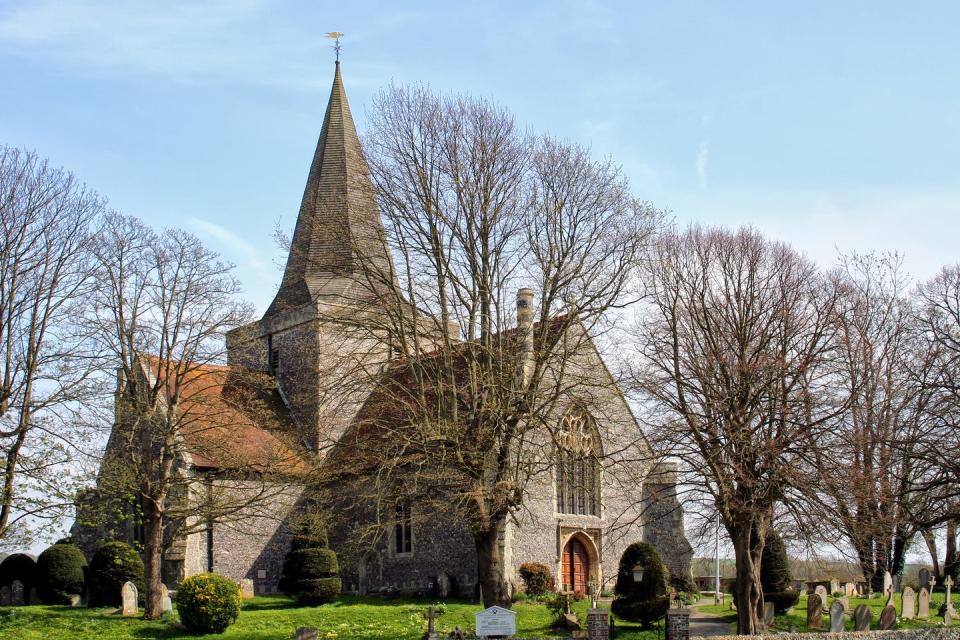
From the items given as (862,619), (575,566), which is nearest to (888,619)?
(862,619)

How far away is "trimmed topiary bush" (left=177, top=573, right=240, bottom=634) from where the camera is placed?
69.9 ft

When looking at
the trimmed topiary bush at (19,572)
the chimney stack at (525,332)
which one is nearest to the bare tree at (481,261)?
the chimney stack at (525,332)

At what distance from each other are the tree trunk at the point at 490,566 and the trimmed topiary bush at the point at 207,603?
5.27 m

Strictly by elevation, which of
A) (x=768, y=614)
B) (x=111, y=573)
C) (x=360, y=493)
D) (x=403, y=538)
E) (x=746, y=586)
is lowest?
(x=768, y=614)

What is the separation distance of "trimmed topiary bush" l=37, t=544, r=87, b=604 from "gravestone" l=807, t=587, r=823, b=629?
18952mm

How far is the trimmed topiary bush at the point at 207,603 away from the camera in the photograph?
69.9 ft

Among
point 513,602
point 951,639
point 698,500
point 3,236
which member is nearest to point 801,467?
point 698,500

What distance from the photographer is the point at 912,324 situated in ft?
106

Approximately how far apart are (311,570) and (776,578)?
12281 millimetres

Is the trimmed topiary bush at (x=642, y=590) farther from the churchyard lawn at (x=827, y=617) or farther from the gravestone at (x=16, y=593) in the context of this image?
the gravestone at (x=16, y=593)

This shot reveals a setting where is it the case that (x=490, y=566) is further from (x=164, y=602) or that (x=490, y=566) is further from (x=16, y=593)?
(x=16, y=593)

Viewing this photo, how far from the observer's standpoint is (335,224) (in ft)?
75.1

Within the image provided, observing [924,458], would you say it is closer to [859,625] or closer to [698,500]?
[859,625]

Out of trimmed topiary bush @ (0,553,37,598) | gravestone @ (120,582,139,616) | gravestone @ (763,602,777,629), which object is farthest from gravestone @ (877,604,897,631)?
trimmed topiary bush @ (0,553,37,598)
